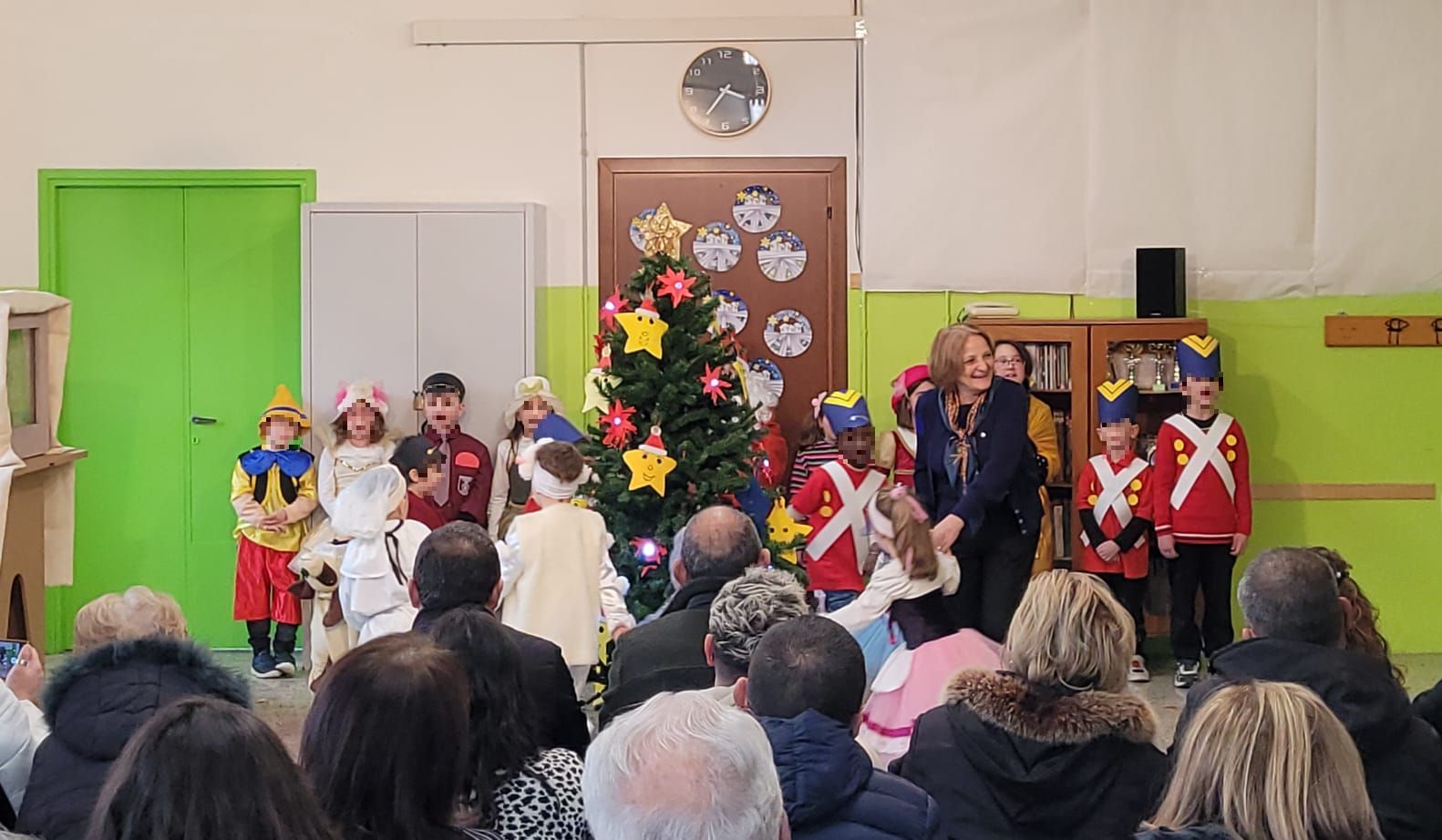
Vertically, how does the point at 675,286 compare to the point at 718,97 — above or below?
below

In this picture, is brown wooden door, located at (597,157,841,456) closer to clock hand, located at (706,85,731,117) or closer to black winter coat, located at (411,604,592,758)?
Result: clock hand, located at (706,85,731,117)

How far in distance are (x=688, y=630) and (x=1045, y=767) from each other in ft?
3.93

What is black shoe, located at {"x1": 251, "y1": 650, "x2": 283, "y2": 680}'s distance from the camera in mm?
7500

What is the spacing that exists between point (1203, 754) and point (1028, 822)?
64 cm

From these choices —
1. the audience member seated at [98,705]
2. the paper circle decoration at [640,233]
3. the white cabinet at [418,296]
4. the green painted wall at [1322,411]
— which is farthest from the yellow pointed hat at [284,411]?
the audience member seated at [98,705]

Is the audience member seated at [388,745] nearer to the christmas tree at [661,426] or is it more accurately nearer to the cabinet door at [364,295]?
the christmas tree at [661,426]

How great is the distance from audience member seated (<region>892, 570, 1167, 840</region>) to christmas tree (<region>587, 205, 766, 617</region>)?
8.23 ft

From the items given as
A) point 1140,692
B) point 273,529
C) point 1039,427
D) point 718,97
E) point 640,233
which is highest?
point 718,97

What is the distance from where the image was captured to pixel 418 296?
7.69m

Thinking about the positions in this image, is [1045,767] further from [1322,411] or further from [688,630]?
[1322,411]

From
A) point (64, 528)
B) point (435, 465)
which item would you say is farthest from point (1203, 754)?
point (435, 465)

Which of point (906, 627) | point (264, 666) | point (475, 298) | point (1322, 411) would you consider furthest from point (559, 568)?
point (1322, 411)

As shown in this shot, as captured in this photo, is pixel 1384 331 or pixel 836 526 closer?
pixel 836 526

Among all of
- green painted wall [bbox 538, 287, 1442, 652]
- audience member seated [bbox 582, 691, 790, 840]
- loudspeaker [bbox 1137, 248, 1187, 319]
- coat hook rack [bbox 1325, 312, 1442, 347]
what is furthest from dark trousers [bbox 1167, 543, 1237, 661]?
audience member seated [bbox 582, 691, 790, 840]
